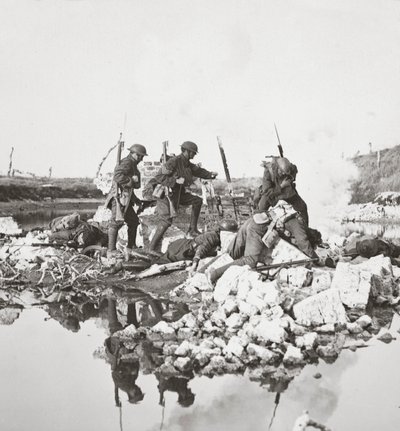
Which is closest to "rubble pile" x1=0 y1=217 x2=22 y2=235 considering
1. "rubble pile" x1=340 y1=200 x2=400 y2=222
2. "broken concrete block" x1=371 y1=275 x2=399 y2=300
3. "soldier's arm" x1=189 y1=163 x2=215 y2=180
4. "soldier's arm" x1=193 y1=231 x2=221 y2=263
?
"soldier's arm" x1=189 y1=163 x2=215 y2=180

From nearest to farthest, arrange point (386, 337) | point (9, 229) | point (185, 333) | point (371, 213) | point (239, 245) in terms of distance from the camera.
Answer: point (185, 333) < point (386, 337) < point (239, 245) < point (9, 229) < point (371, 213)

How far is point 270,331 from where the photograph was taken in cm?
484

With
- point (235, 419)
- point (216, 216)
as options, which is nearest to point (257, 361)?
point (235, 419)

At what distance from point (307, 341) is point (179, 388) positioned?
1.36 meters

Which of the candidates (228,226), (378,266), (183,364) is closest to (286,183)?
(228,226)

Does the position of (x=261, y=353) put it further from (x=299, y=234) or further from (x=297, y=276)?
(x=299, y=234)

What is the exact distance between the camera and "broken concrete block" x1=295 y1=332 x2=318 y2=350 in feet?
15.6

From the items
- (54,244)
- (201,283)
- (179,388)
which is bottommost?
(179,388)

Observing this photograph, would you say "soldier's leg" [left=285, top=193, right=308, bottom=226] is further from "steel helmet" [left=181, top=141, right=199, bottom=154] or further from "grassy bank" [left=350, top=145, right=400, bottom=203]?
"grassy bank" [left=350, top=145, right=400, bottom=203]

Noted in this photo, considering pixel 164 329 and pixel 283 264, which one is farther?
pixel 283 264

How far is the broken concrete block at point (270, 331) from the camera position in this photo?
4.77 m

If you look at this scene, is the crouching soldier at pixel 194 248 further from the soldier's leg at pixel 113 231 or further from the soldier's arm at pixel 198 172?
the soldier's arm at pixel 198 172

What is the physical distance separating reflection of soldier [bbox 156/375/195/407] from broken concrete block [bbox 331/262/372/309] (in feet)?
8.52

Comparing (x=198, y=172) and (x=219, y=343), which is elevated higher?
(x=198, y=172)
